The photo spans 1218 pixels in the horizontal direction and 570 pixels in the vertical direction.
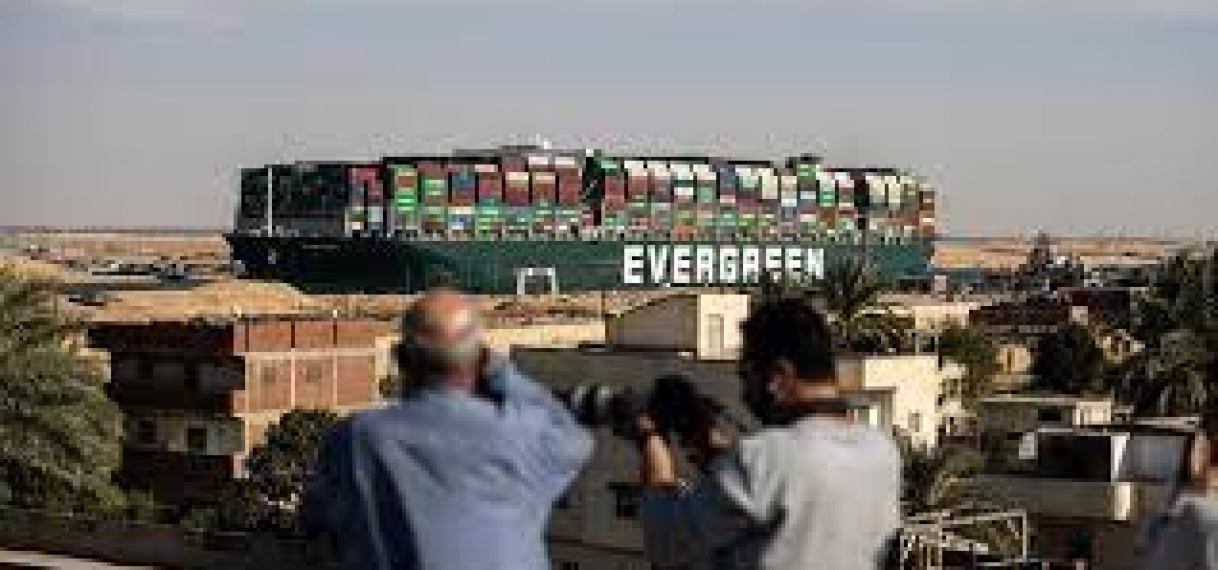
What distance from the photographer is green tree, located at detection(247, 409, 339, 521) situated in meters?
37.9

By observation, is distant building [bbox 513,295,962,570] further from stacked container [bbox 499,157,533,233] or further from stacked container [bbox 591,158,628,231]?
stacked container [bbox 591,158,628,231]

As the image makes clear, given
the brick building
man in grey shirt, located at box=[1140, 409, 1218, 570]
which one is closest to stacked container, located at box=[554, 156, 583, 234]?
the brick building

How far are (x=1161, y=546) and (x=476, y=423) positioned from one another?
1.65 meters

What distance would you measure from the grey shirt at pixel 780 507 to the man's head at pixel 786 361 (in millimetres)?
58

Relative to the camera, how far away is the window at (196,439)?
43.3m

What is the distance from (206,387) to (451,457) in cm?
4111

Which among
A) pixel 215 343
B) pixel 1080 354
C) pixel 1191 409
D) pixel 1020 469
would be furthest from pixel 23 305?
pixel 1080 354

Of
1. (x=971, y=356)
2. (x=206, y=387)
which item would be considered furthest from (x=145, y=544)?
(x=971, y=356)

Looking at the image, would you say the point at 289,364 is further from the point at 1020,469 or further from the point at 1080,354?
the point at 1080,354

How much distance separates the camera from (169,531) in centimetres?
2397

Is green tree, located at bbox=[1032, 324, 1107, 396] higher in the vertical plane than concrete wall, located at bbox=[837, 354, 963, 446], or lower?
lower

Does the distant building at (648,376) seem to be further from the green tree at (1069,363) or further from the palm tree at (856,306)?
the green tree at (1069,363)

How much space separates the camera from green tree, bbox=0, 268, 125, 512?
2615 centimetres

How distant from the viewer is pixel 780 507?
138 inches
